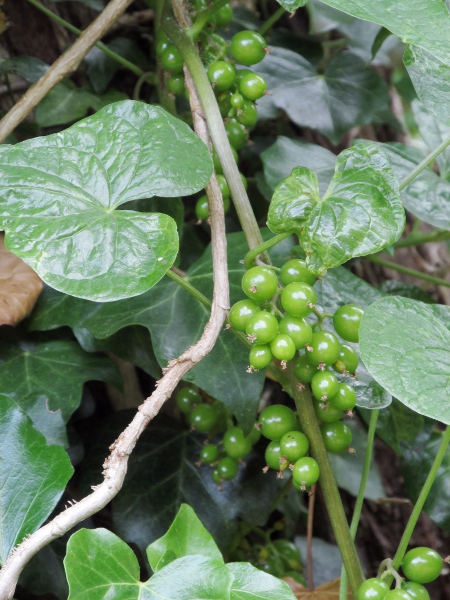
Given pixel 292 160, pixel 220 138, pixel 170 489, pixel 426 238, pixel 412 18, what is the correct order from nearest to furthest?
pixel 412 18 < pixel 220 138 < pixel 170 489 < pixel 292 160 < pixel 426 238

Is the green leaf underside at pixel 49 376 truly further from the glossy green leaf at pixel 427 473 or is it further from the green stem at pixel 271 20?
the green stem at pixel 271 20

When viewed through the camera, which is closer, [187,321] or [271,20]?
[187,321]

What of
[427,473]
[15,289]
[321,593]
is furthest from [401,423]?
[15,289]

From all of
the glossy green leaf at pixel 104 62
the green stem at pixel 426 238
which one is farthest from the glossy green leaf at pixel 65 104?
the green stem at pixel 426 238

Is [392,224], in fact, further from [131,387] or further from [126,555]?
[131,387]

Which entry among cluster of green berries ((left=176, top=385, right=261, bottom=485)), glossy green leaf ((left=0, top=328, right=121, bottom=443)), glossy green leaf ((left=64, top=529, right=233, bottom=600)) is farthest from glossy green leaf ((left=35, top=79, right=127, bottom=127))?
glossy green leaf ((left=64, top=529, right=233, bottom=600))

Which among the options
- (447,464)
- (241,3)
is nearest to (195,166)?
(447,464)

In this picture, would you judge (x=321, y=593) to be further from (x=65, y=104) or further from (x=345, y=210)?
(x=65, y=104)
